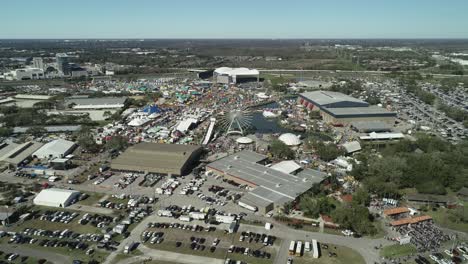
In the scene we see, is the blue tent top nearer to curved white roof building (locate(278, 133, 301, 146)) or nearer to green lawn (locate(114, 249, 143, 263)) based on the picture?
curved white roof building (locate(278, 133, 301, 146))

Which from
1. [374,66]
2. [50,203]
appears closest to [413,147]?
[50,203]

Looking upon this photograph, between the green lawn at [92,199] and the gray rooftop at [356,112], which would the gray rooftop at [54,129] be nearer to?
the green lawn at [92,199]

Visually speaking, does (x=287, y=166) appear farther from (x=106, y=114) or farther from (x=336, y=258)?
(x=106, y=114)

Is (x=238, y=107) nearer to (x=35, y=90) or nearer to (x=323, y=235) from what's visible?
(x=323, y=235)

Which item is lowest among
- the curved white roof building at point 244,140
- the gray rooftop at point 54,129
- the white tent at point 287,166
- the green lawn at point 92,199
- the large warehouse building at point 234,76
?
the green lawn at point 92,199

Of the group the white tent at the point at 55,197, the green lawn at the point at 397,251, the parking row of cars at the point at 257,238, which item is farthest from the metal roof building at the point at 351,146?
the white tent at the point at 55,197

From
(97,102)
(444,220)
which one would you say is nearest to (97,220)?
(444,220)
